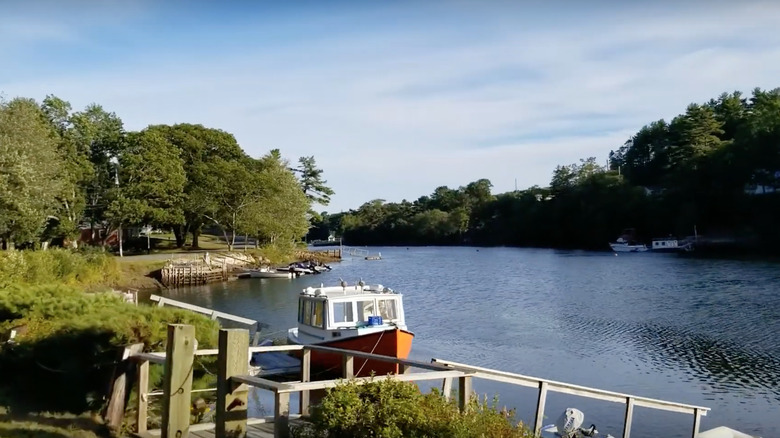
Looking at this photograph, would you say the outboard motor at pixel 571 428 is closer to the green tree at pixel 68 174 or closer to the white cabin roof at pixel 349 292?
the white cabin roof at pixel 349 292

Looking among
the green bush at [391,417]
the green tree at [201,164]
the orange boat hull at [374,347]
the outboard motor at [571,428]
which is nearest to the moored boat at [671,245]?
the green tree at [201,164]

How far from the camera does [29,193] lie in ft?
138

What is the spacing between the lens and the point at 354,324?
2167 cm

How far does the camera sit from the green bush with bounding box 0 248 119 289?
31341mm

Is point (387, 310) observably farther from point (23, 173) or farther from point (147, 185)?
point (147, 185)

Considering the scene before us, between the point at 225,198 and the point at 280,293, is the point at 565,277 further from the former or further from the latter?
the point at 225,198

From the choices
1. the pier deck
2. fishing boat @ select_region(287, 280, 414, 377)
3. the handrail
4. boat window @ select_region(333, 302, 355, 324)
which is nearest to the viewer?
the pier deck

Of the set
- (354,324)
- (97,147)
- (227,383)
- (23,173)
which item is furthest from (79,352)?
(97,147)

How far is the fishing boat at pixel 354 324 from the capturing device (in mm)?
20141

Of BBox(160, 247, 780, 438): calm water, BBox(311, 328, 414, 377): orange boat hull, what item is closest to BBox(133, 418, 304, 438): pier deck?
BBox(311, 328, 414, 377): orange boat hull

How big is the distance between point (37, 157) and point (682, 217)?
273ft

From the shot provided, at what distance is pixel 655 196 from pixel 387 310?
99.9 meters

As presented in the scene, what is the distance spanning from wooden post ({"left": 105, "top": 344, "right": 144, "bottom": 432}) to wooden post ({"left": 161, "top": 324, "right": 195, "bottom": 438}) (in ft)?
6.23

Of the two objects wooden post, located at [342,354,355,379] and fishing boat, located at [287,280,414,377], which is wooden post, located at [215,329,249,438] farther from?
fishing boat, located at [287,280,414,377]
